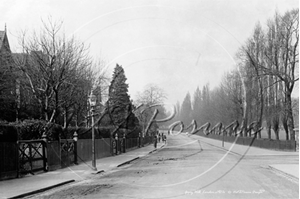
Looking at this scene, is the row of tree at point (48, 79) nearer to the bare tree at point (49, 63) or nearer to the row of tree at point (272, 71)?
the bare tree at point (49, 63)

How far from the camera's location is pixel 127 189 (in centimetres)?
989

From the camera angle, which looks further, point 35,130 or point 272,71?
point 272,71

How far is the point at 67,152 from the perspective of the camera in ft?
58.0

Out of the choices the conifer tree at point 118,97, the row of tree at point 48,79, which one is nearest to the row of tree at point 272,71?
the conifer tree at point 118,97

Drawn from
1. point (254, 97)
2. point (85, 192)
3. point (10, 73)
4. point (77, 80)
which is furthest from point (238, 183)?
point (254, 97)

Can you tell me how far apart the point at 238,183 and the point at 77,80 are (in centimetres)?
1508

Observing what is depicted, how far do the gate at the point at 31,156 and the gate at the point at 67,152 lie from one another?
1.79 m

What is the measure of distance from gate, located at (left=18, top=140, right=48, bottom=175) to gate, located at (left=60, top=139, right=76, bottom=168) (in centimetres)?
179

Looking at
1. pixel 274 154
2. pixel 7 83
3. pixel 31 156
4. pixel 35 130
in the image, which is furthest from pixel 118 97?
pixel 31 156

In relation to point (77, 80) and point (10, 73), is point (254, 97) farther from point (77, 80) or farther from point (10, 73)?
point (10, 73)

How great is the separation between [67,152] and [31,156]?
3.61 metres

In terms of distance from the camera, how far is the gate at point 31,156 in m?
13.6

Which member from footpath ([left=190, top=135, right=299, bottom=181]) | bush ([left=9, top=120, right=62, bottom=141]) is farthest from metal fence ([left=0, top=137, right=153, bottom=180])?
footpath ([left=190, top=135, right=299, bottom=181])

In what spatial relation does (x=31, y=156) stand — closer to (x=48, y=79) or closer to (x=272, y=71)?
(x=48, y=79)
